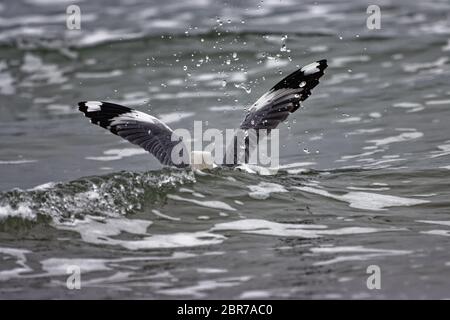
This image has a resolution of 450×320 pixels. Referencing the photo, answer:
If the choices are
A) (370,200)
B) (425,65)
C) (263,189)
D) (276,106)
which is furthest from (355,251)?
(425,65)

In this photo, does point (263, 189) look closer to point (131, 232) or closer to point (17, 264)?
point (131, 232)

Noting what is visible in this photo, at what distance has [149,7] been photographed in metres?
17.8

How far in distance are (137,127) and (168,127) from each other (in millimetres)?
271

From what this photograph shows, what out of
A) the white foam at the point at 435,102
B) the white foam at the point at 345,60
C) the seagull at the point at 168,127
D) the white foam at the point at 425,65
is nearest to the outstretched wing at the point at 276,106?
the seagull at the point at 168,127

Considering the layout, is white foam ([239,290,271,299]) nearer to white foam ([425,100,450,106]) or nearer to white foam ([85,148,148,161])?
white foam ([85,148,148,161])

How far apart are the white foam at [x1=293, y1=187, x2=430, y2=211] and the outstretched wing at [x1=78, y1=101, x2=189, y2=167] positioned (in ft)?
4.05

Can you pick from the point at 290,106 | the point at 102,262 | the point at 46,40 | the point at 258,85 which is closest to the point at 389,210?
the point at 290,106

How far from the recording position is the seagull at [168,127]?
7961 millimetres

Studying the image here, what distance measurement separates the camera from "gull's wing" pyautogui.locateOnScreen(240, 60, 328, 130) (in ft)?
26.7

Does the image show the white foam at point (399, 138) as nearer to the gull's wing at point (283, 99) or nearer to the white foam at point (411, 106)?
the white foam at point (411, 106)

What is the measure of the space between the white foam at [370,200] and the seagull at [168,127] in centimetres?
74

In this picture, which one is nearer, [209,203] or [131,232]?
[131,232]

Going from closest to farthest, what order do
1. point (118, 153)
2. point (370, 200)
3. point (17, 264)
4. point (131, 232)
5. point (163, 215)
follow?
point (17, 264), point (131, 232), point (163, 215), point (370, 200), point (118, 153)

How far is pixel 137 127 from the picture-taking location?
809 centimetres
